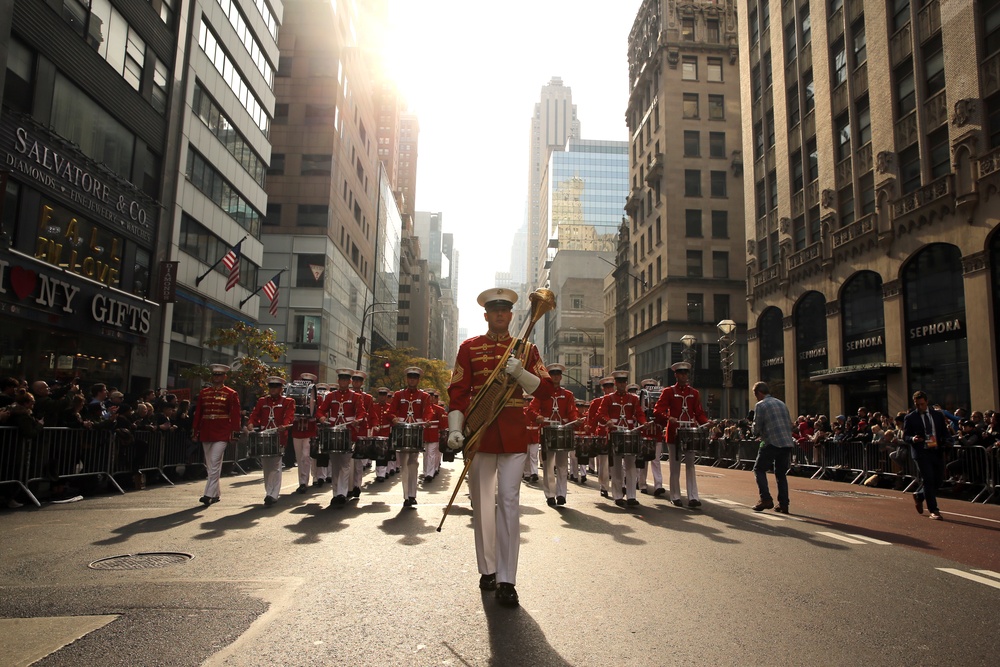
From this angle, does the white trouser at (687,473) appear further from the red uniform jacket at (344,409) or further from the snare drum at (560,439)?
the red uniform jacket at (344,409)

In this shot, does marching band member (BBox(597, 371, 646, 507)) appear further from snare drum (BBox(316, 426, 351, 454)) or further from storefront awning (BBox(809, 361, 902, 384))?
storefront awning (BBox(809, 361, 902, 384))

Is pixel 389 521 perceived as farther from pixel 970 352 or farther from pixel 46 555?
pixel 970 352

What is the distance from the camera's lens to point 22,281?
1817 centimetres

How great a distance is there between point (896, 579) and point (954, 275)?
70.7ft

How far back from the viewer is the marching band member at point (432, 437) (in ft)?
48.2

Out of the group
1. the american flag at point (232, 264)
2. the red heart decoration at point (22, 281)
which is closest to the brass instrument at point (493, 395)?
the red heart decoration at point (22, 281)

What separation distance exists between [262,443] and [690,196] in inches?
1912

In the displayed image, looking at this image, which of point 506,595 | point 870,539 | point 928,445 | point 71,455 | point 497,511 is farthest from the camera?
point 71,455

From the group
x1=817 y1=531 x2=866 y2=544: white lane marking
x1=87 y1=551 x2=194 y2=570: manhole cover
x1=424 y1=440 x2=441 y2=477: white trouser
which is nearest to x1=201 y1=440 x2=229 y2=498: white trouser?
x1=87 y1=551 x2=194 y2=570: manhole cover

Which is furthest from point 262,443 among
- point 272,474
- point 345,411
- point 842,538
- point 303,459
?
point 842,538

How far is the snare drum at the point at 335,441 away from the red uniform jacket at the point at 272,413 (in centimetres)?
92

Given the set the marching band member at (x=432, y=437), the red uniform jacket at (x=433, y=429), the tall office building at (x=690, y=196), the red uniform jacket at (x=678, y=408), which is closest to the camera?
the red uniform jacket at (x=678, y=408)

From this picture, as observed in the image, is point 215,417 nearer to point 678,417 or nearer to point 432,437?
point 432,437

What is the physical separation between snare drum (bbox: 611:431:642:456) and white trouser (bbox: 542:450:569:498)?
92 cm
